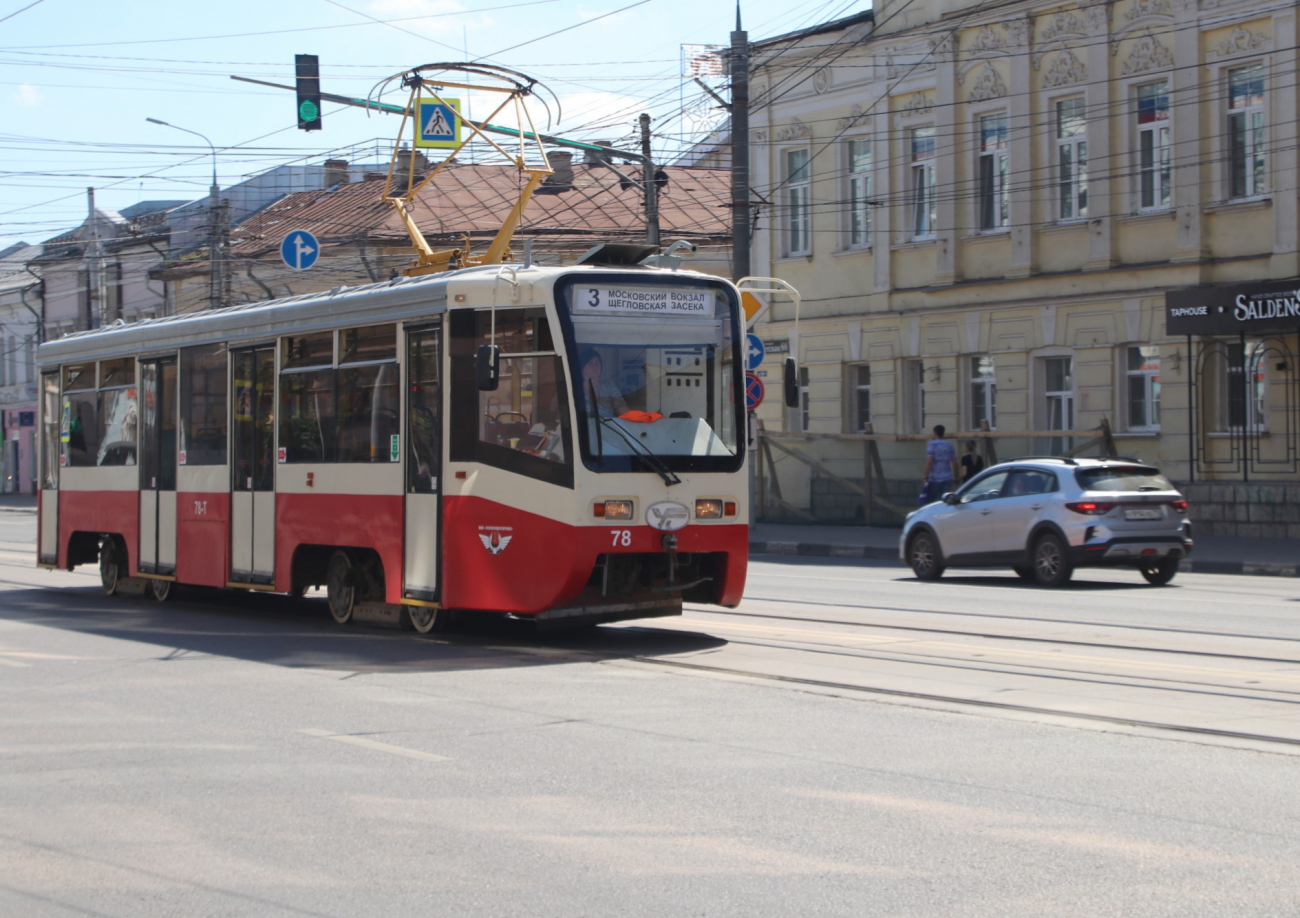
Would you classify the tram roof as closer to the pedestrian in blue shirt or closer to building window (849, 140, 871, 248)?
the pedestrian in blue shirt

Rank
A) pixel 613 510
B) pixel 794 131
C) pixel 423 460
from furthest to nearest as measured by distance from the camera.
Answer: pixel 794 131 → pixel 423 460 → pixel 613 510

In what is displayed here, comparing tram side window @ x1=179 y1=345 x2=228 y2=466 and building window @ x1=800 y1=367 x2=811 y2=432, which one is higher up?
building window @ x1=800 y1=367 x2=811 y2=432

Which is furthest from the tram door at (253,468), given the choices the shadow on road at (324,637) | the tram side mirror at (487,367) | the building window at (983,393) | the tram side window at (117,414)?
the building window at (983,393)

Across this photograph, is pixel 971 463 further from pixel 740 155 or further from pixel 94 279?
pixel 94 279

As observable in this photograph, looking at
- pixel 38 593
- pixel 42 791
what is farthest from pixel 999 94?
pixel 42 791

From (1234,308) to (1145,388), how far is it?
2.96m

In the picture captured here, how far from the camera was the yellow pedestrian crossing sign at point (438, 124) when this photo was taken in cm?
1875

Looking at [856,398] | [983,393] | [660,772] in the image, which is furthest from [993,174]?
[660,772]

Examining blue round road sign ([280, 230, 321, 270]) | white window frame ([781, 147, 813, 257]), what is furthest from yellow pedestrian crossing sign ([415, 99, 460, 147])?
white window frame ([781, 147, 813, 257])

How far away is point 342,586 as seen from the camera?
13.8m

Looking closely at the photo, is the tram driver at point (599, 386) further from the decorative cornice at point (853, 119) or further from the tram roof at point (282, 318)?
the decorative cornice at point (853, 119)

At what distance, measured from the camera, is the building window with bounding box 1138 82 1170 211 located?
87.9 feet

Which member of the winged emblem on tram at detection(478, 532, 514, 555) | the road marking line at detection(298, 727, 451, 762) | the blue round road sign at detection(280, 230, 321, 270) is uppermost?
the blue round road sign at detection(280, 230, 321, 270)

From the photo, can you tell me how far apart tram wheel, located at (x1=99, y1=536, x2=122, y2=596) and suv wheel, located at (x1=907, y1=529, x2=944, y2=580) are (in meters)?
9.71
